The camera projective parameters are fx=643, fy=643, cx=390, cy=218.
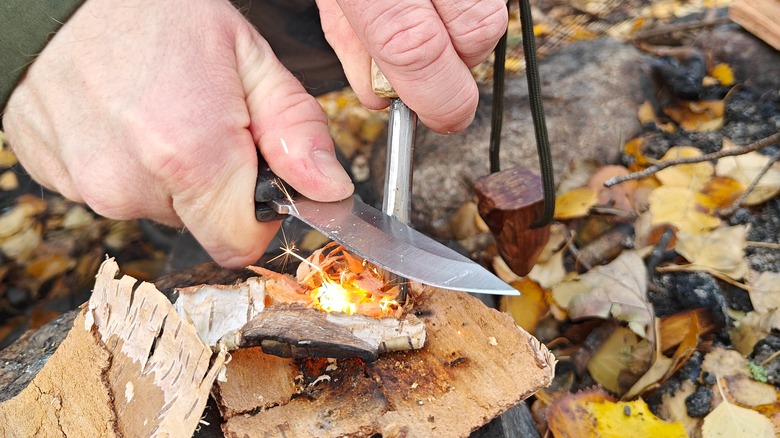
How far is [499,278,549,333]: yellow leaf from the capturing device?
182cm

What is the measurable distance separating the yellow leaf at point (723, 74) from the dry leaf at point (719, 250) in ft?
2.70

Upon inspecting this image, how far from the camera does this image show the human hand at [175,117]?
1460 mm

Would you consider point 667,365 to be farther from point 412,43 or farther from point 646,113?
point 646,113

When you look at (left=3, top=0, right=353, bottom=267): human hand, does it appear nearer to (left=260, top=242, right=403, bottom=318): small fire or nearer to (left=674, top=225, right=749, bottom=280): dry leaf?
(left=260, top=242, right=403, bottom=318): small fire

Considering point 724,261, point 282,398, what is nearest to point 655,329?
point 724,261

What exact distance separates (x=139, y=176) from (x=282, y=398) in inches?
26.5

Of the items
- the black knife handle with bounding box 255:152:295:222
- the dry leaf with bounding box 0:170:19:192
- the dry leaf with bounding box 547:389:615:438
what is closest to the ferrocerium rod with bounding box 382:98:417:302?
the black knife handle with bounding box 255:152:295:222

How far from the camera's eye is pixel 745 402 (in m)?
1.50

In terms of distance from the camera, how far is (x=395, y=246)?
127 cm

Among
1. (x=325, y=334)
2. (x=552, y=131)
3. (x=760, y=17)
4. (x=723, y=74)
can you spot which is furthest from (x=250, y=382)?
(x=760, y=17)

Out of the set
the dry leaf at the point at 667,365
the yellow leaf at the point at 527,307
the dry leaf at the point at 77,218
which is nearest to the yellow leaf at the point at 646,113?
the yellow leaf at the point at 527,307

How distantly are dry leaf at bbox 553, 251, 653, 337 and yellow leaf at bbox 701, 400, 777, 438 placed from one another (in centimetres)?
26

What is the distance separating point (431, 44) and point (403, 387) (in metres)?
0.67

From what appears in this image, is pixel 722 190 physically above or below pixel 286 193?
below
